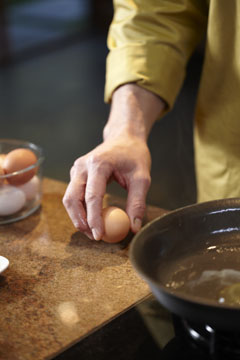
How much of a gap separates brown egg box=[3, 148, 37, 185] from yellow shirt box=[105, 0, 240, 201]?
0.83 feet

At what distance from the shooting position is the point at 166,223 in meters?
0.89

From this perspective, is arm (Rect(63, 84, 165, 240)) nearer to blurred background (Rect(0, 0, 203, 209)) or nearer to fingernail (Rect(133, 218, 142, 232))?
fingernail (Rect(133, 218, 142, 232))

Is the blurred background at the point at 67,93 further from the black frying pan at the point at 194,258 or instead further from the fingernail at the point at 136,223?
the black frying pan at the point at 194,258

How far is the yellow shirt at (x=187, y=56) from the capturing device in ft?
4.42

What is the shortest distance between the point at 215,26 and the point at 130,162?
406 millimetres

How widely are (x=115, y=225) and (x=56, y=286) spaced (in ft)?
0.58

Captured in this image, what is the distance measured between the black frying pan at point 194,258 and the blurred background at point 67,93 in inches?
24.8

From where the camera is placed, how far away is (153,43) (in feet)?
4.58

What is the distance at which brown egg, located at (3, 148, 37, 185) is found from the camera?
4.35 ft

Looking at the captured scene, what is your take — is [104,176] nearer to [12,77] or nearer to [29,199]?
[29,199]

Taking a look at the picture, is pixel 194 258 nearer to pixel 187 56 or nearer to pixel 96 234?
pixel 96 234

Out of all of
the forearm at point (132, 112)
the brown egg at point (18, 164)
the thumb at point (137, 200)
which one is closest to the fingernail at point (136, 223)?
the thumb at point (137, 200)

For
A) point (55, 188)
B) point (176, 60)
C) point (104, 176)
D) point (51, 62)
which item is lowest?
point (51, 62)

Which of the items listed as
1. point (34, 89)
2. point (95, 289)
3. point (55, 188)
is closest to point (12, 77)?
point (34, 89)
